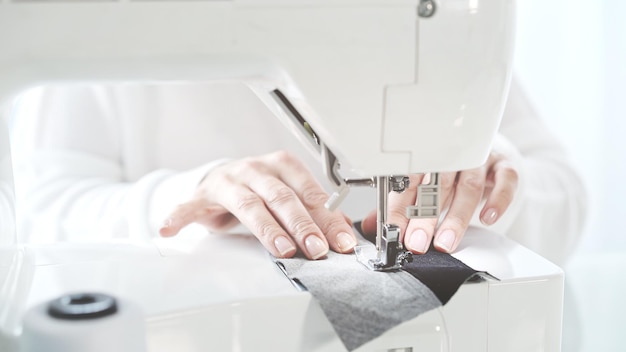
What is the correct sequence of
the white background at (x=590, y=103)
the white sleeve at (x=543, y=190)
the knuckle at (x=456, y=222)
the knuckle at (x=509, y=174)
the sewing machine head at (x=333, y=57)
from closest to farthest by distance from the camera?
1. the sewing machine head at (x=333, y=57)
2. the knuckle at (x=456, y=222)
3. the knuckle at (x=509, y=174)
4. the white sleeve at (x=543, y=190)
5. the white background at (x=590, y=103)

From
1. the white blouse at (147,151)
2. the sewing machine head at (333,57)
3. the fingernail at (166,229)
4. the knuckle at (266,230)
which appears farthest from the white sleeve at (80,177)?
the sewing machine head at (333,57)

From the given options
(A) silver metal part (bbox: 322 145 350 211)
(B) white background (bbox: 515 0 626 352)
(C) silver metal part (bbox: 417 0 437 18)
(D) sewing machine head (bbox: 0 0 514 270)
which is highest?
(C) silver metal part (bbox: 417 0 437 18)

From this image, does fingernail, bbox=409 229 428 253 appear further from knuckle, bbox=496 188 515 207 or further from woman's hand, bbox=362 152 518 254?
knuckle, bbox=496 188 515 207

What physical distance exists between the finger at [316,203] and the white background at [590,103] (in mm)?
1175

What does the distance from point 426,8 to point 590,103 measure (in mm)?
1591

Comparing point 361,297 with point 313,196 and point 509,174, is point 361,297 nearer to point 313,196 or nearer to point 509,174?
point 313,196

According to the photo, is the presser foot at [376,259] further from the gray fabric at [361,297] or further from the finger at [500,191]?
the finger at [500,191]

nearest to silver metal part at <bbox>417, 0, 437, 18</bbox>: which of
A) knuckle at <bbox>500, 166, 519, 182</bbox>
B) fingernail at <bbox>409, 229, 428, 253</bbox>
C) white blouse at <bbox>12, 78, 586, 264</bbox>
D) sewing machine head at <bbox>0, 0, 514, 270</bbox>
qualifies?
sewing machine head at <bbox>0, 0, 514, 270</bbox>

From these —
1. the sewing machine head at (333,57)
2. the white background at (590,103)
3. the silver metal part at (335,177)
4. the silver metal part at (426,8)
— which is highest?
the silver metal part at (426,8)

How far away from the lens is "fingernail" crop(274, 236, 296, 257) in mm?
861

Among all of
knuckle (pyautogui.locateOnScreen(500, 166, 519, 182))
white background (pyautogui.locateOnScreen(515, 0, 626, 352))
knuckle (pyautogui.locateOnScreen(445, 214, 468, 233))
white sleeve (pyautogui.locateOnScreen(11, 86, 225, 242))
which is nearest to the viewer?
knuckle (pyautogui.locateOnScreen(445, 214, 468, 233))

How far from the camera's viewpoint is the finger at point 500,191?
3.20 ft

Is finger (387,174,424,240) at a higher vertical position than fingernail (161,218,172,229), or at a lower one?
higher

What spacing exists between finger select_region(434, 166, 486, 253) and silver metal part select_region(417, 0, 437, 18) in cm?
28
